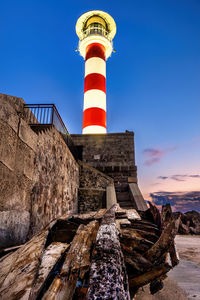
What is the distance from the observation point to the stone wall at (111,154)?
12.8m

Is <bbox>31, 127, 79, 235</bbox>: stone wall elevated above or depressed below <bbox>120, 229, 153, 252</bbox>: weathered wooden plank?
above

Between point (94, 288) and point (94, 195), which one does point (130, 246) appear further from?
point (94, 195)

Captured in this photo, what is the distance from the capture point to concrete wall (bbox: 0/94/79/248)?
2.57 m

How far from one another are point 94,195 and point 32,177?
6.78 m

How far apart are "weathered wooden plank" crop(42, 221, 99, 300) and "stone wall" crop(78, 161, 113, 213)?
7694 millimetres

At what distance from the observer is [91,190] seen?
1001cm

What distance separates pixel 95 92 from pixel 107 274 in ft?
57.7

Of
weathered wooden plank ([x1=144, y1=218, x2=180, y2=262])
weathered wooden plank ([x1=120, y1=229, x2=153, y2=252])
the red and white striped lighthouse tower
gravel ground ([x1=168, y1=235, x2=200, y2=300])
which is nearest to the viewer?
weathered wooden plank ([x1=144, y1=218, x2=180, y2=262])

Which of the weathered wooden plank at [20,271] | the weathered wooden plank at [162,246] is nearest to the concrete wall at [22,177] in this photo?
the weathered wooden plank at [20,271]

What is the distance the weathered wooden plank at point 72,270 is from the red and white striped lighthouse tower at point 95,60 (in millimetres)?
14471

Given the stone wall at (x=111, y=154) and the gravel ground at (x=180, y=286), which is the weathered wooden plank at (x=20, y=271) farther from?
the stone wall at (x=111, y=154)

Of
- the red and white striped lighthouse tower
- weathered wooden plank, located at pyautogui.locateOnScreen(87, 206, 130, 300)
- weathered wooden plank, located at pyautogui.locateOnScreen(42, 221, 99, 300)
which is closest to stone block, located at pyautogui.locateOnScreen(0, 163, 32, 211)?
weathered wooden plank, located at pyautogui.locateOnScreen(42, 221, 99, 300)

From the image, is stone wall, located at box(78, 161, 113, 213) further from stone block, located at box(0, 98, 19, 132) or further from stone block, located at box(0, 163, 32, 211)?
stone block, located at box(0, 98, 19, 132)

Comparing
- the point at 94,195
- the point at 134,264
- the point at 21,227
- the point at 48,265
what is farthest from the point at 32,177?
the point at 94,195
